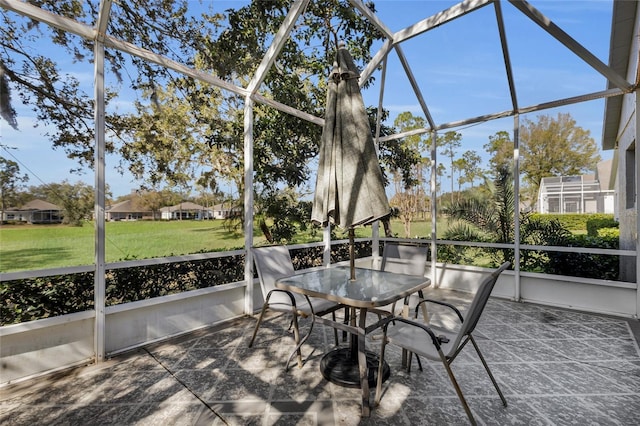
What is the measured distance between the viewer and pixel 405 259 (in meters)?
3.75

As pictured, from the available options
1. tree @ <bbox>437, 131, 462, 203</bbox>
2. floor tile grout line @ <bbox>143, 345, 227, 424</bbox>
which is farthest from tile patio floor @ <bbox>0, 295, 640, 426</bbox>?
tree @ <bbox>437, 131, 462, 203</bbox>

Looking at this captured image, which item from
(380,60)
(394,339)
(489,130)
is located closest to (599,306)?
(489,130)

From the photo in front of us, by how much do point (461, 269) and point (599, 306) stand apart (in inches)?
77.1

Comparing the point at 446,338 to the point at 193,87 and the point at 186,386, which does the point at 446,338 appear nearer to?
the point at 186,386

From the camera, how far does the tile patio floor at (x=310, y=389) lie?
7.07 feet

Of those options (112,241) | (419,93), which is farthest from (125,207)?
(419,93)

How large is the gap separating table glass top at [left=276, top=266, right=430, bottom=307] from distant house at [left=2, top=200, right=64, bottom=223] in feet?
7.31

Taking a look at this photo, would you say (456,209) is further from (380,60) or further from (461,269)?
(380,60)

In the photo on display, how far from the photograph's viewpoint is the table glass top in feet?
7.57

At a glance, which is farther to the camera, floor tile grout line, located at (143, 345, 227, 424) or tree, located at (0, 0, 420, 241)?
tree, located at (0, 0, 420, 241)

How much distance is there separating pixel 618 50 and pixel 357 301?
6232 millimetres

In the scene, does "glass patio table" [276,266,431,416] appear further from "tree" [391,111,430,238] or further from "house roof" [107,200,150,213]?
"tree" [391,111,430,238]

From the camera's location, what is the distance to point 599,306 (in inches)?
174

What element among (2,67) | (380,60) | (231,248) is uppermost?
(380,60)
